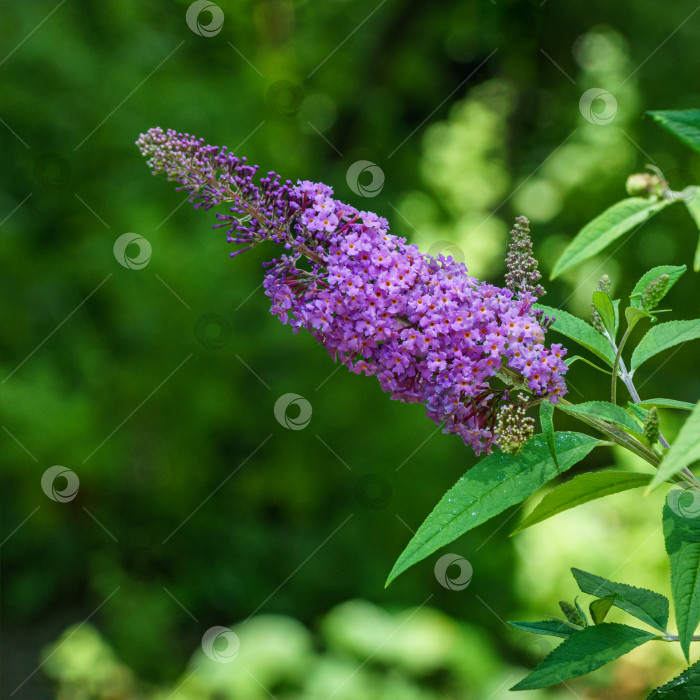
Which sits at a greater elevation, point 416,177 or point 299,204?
point 416,177

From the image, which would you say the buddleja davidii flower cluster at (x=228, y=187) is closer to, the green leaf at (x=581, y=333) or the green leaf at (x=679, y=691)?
the green leaf at (x=581, y=333)

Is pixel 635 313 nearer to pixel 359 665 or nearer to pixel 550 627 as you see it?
pixel 550 627

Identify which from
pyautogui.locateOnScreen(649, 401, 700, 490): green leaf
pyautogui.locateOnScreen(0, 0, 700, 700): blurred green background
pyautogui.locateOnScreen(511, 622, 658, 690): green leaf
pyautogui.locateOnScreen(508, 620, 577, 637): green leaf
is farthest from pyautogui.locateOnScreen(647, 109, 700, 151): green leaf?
pyautogui.locateOnScreen(0, 0, 700, 700): blurred green background

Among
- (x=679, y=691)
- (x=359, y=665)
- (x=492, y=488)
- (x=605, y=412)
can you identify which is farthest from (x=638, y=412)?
(x=359, y=665)

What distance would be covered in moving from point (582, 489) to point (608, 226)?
403mm

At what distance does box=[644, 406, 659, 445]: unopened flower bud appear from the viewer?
0.89 metres

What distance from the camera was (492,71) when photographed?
5918 mm

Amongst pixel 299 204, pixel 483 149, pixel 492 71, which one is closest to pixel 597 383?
pixel 483 149

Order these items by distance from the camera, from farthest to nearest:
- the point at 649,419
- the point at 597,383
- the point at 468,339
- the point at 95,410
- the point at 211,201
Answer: the point at 597,383 → the point at 95,410 → the point at 211,201 → the point at 468,339 → the point at 649,419

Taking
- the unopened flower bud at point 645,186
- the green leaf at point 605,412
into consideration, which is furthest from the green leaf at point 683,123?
the green leaf at point 605,412

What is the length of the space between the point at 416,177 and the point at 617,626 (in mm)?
4610

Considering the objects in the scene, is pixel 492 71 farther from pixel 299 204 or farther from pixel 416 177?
pixel 299 204

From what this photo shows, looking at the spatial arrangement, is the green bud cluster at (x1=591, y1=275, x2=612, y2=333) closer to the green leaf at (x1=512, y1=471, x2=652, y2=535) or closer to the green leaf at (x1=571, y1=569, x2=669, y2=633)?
the green leaf at (x1=512, y1=471, x2=652, y2=535)

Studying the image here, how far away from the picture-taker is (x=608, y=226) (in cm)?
71
